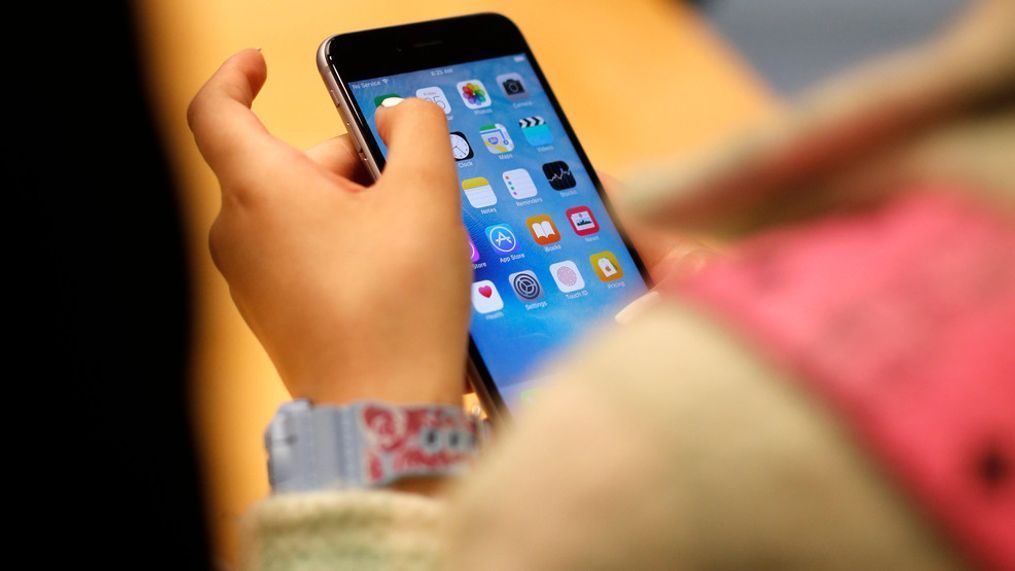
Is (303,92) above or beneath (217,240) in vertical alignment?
above

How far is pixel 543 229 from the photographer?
0.49 metres

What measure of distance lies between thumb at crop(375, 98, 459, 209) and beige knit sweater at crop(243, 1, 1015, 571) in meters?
0.18

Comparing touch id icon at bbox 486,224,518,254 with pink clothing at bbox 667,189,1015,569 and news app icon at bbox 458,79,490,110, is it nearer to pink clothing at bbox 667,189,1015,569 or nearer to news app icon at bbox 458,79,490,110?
news app icon at bbox 458,79,490,110

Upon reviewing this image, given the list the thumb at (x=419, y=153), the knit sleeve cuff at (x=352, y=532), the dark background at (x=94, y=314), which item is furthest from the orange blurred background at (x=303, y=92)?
the knit sleeve cuff at (x=352, y=532)

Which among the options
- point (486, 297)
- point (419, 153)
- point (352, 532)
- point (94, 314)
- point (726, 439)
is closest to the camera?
point (726, 439)

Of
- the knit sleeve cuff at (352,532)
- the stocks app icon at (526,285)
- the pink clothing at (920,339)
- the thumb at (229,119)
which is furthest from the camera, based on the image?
the stocks app icon at (526,285)

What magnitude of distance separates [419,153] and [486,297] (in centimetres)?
13

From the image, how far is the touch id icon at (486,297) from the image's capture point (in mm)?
448

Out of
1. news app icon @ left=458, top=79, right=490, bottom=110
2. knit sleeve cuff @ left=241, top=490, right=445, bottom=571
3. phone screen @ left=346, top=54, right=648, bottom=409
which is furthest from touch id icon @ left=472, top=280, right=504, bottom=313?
knit sleeve cuff @ left=241, top=490, right=445, bottom=571

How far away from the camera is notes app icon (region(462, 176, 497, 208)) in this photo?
48 centimetres

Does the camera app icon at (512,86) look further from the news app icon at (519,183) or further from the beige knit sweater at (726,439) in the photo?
the beige knit sweater at (726,439)

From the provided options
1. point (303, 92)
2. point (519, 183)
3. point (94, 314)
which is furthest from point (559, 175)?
point (94, 314)

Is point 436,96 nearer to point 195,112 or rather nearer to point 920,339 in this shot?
point 195,112

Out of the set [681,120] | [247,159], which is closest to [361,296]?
[247,159]
